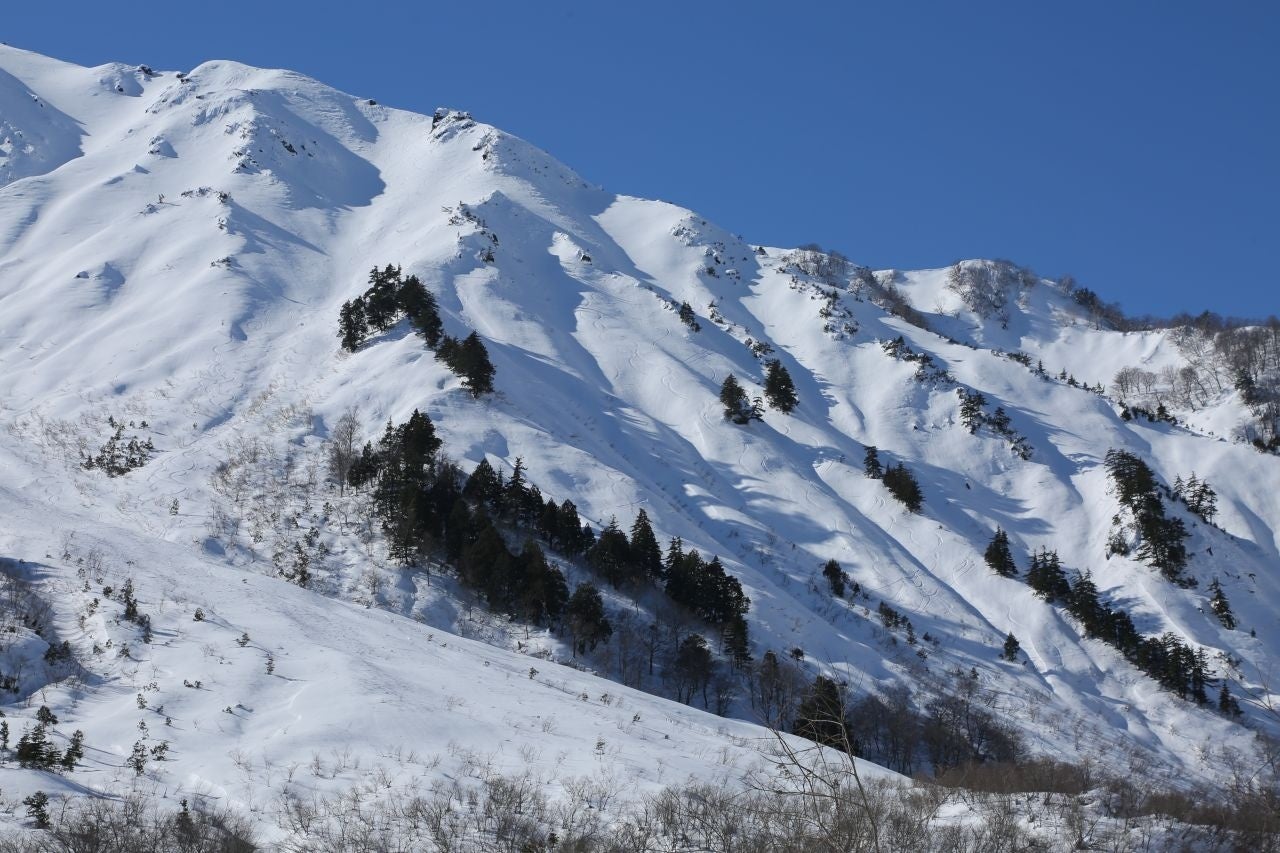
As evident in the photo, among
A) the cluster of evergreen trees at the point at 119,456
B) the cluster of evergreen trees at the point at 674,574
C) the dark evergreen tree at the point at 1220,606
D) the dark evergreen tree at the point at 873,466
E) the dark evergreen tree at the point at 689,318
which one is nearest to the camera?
the cluster of evergreen trees at the point at 674,574

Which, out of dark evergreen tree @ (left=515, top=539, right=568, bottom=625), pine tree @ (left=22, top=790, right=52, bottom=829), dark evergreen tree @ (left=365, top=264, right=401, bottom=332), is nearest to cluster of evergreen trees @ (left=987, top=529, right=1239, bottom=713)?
dark evergreen tree @ (left=515, top=539, right=568, bottom=625)

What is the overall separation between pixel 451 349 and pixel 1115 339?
342 feet

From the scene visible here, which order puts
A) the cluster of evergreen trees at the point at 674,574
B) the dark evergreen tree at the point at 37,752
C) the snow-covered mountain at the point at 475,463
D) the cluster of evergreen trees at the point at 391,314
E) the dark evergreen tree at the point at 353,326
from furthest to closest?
the dark evergreen tree at the point at 353,326 < the cluster of evergreen trees at the point at 391,314 < the cluster of evergreen trees at the point at 674,574 < the snow-covered mountain at the point at 475,463 < the dark evergreen tree at the point at 37,752

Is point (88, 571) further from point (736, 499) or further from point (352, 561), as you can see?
point (736, 499)

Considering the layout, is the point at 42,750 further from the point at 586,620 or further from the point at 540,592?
the point at 586,620

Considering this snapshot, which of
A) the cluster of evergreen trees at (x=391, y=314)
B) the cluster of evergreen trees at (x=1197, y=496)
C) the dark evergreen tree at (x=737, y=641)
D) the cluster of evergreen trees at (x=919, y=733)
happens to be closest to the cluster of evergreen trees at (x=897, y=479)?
the cluster of evergreen trees at (x=1197, y=496)

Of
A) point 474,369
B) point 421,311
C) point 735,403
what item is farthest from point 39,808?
point 735,403

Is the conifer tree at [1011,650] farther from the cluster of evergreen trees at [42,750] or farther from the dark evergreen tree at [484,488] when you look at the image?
the cluster of evergreen trees at [42,750]

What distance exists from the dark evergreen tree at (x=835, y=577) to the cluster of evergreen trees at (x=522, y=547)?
384 inches

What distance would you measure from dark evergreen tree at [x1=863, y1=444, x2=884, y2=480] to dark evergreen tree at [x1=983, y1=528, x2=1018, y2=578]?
9.80m

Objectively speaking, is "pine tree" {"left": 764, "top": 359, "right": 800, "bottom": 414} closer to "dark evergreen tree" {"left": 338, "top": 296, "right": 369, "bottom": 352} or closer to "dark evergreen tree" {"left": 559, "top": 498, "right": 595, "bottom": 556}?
"dark evergreen tree" {"left": 338, "top": 296, "right": 369, "bottom": 352}

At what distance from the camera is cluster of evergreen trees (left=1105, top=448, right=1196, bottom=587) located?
57000 mm

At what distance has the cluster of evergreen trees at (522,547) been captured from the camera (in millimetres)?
37688

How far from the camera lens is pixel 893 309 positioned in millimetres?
121688
